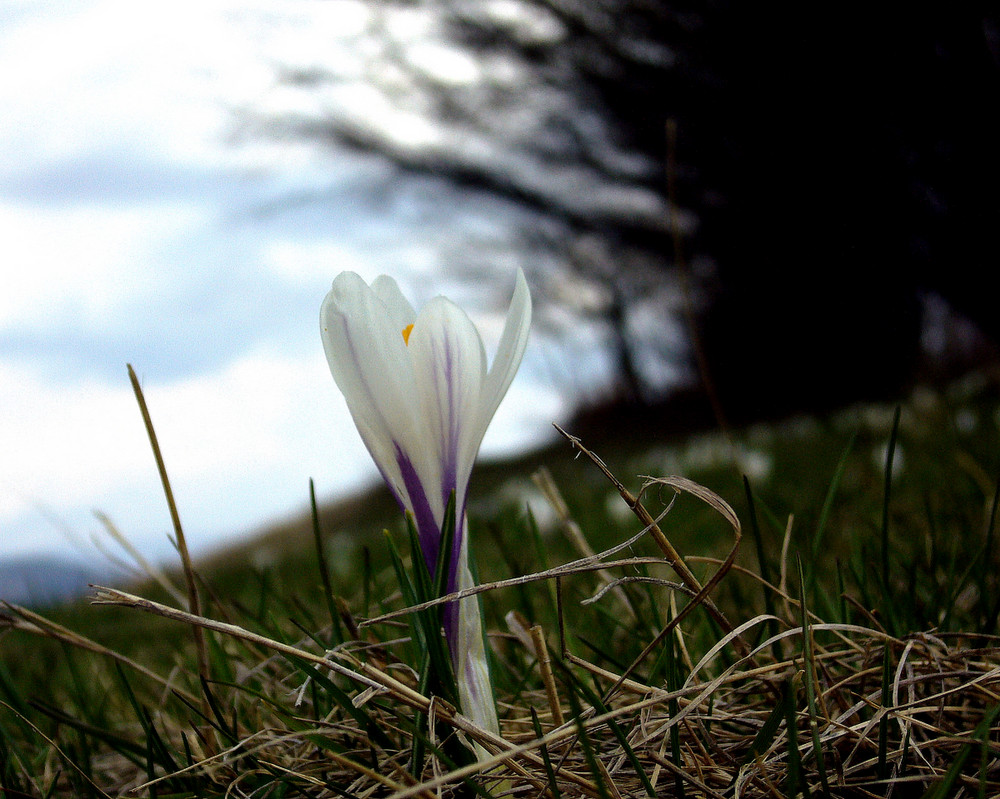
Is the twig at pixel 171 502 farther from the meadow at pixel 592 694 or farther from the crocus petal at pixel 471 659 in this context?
the crocus petal at pixel 471 659

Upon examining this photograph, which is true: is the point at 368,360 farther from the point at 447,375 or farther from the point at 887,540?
the point at 887,540

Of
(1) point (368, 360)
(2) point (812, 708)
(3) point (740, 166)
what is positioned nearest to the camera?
(1) point (368, 360)

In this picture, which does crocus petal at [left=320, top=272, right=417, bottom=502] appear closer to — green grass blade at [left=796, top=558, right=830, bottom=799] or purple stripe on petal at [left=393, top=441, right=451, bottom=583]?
purple stripe on petal at [left=393, top=441, right=451, bottom=583]

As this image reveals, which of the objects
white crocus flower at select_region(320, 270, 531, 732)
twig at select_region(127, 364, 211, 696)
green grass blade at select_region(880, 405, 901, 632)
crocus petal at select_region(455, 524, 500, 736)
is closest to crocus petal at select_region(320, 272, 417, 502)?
white crocus flower at select_region(320, 270, 531, 732)

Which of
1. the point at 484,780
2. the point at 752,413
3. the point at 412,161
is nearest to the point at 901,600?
the point at 484,780

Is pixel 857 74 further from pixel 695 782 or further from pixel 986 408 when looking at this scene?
pixel 695 782

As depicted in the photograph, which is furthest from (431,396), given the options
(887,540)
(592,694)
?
(887,540)
